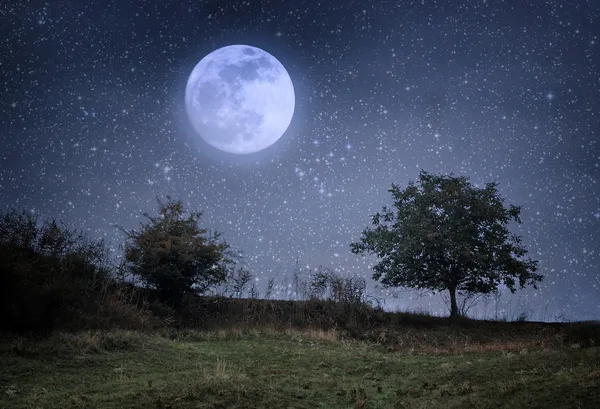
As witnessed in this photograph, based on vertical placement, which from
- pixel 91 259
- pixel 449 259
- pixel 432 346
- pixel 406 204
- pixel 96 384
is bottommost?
pixel 96 384

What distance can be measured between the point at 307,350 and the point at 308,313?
30.1 ft

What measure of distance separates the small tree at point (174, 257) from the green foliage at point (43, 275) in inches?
128

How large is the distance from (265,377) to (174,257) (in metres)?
15.2

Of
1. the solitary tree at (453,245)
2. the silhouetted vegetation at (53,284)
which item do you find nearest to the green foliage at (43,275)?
the silhouetted vegetation at (53,284)

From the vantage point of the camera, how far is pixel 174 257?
29.0 m

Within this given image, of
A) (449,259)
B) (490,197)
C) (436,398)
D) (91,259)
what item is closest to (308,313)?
(449,259)

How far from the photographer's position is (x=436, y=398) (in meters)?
12.8

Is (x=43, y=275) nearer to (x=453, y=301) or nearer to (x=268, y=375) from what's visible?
(x=268, y=375)

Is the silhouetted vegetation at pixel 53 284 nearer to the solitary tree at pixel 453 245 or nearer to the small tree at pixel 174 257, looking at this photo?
the small tree at pixel 174 257

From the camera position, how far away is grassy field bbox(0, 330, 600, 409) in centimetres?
1134

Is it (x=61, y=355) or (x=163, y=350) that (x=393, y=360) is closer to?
(x=163, y=350)

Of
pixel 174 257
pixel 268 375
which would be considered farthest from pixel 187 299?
pixel 268 375

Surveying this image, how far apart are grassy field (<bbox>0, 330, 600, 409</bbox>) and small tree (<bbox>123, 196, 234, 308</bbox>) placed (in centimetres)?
789

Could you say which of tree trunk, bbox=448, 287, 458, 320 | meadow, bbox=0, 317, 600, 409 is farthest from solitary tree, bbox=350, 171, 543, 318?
meadow, bbox=0, 317, 600, 409
